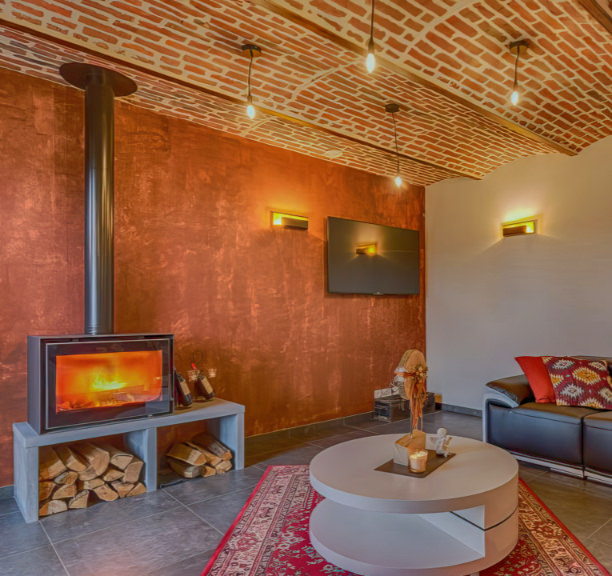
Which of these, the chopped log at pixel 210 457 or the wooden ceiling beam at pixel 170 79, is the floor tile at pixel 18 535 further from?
the wooden ceiling beam at pixel 170 79

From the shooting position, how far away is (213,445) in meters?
3.75

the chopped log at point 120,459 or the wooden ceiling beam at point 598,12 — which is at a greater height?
the wooden ceiling beam at point 598,12

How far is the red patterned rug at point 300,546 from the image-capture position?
2.23 m

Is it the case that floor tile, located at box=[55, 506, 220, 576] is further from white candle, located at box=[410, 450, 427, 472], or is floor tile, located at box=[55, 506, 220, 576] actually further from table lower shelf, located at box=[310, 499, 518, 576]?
white candle, located at box=[410, 450, 427, 472]

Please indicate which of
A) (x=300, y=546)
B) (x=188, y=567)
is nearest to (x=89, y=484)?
(x=188, y=567)

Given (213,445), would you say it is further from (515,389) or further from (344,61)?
(344,61)

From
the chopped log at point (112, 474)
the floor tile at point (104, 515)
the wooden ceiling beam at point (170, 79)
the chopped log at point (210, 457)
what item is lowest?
the floor tile at point (104, 515)

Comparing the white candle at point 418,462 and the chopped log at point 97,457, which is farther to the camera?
the chopped log at point 97,457

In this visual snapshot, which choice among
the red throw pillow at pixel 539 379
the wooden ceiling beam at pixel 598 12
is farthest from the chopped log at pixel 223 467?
the wooden ceiling beam at pixel 598 12

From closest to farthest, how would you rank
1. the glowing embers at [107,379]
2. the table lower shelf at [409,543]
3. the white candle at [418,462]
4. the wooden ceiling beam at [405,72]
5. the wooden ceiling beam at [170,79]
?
1. the table lower shelf at [409,543]
2. the white candle at [418,462]
3. the wooden ceiling beam at [405,72]
4. the wooden ceiling beam at [170,79]
5. the glowing embers at [107,379]

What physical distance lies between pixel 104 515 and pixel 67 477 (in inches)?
14.0

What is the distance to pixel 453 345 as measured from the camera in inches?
234

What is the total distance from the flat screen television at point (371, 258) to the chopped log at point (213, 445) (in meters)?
1.98

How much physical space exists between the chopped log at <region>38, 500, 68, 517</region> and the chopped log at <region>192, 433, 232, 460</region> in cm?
108
